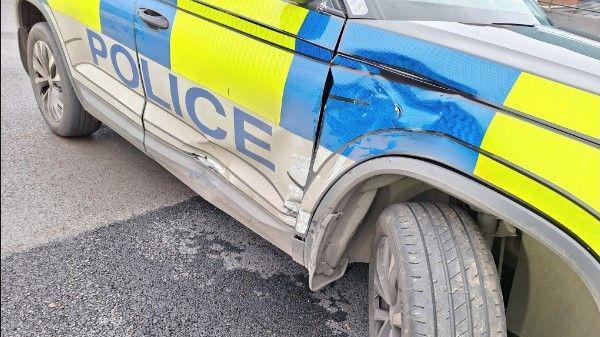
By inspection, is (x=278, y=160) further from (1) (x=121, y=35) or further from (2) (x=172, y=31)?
(1) (x=121, y=35)

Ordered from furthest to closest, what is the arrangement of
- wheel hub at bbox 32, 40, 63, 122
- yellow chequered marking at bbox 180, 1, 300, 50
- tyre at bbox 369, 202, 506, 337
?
wheel hub at bbox 32, 40, 63, 122, yellow chequered marking at bbox 180, 1, 300, 50, tyre at bbox 369, 202, 506, 337

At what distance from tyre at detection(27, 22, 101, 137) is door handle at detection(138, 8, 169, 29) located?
111cm

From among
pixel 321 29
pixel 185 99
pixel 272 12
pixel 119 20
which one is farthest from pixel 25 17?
pixel 321 29

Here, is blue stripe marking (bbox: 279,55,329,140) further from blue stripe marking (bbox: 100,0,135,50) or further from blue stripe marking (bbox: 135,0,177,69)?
blue stripe marking (bbox: 100,0,135,50)

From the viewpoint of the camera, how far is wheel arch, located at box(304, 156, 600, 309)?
Result: 1211mm

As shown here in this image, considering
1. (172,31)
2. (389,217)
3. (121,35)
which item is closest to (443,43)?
(389,217)

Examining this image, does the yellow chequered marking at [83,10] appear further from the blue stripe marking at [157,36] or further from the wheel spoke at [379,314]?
the wheel spoke at [379,314]

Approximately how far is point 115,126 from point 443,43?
2.06 m

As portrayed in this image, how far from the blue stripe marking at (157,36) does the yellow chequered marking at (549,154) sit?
152 centimetres

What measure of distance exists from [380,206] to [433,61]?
0.61 meters

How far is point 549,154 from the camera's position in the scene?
4.03 feet

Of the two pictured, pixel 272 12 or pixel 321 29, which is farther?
pixel 272 12

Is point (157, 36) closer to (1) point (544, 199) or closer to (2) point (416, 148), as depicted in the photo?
(2) point (416, 148)

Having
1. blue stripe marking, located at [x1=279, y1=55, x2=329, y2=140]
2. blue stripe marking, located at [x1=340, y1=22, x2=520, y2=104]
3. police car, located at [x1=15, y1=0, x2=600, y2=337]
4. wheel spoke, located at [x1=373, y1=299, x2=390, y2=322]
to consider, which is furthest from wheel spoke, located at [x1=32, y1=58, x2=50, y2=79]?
wheel spoke, located at [x1=373, y1=299, x2=390, y2=322]
